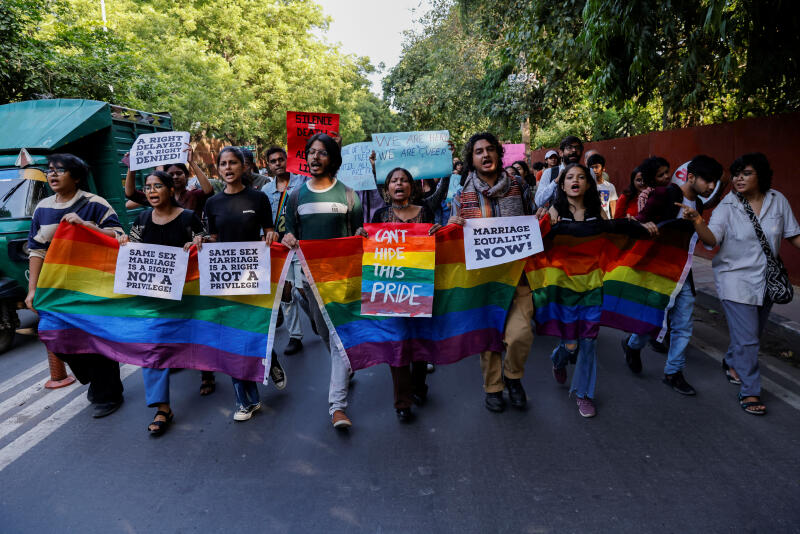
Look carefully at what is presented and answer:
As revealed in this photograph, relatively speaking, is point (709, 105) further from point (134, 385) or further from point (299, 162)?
point (134, 385)

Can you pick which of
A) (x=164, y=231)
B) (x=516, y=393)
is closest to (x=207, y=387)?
(x=164, y=231)

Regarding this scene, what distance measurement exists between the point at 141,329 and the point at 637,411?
3838 mm

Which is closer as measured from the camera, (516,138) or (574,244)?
(574,244)

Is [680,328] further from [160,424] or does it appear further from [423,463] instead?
[160,424]

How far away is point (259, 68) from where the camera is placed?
1062 inches

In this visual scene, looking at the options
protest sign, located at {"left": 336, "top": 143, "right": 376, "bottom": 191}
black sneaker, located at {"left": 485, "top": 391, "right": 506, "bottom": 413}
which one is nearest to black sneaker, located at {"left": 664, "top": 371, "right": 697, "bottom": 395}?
black sneaker, located at {"left": 485, "top": 391, "right": 506, "bottom": 413}

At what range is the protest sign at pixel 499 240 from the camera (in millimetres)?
3826

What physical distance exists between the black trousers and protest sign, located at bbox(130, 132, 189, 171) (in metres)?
1.88

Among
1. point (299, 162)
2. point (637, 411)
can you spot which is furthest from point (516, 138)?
point (637, 411)

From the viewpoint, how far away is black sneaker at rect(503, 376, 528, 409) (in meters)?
4.02

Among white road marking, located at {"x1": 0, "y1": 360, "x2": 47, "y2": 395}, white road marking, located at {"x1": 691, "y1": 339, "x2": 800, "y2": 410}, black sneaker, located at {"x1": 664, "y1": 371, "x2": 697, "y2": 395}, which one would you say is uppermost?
black sneaker, located at {"x1": 664, "y1": 371, "x2": 697, "y2": 395}

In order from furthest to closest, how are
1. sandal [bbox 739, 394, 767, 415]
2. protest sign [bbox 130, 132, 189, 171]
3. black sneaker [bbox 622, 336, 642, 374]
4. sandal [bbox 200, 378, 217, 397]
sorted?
protest sign [bbox 130, 132, 189, 171] < sandal [bbox 200, 378, 217, 397] < black sneaker [bbox 622, 336, 642, 374] < sandal [bbox 739, 394, 767, 415]

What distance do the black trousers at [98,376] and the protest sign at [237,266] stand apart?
1157mm

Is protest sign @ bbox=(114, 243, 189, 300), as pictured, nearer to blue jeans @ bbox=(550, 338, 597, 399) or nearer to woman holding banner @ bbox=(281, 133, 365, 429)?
woman holding banner @ bbox=(281, 133, 365, 429)
